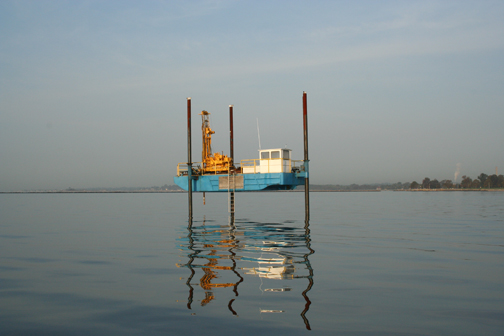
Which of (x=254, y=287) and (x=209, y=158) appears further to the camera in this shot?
(x=209, y=158)

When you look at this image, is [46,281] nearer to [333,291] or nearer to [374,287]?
[333,291]

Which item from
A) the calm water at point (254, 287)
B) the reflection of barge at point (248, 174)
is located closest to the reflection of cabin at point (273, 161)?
the reflection of barge at point (248, 174)

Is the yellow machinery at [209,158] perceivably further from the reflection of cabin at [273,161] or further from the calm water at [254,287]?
the calm water at [254,287]

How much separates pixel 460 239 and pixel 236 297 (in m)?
21.3

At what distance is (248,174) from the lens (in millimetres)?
38688

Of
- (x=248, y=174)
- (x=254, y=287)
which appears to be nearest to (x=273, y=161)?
(x=248, y=174)

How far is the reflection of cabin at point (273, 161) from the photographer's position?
37594 millimetres

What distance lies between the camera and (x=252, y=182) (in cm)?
3847

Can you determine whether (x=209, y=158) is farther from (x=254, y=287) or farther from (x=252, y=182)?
(x=254, y=287)

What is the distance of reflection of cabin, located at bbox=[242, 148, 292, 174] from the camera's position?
37594 millimetres

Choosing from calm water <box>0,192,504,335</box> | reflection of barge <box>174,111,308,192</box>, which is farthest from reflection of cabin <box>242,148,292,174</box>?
calm water <box>0,192,504,335</box>

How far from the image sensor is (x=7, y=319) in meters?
11.5

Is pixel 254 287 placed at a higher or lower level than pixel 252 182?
lower

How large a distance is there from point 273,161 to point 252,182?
Result: 2.84 meters
